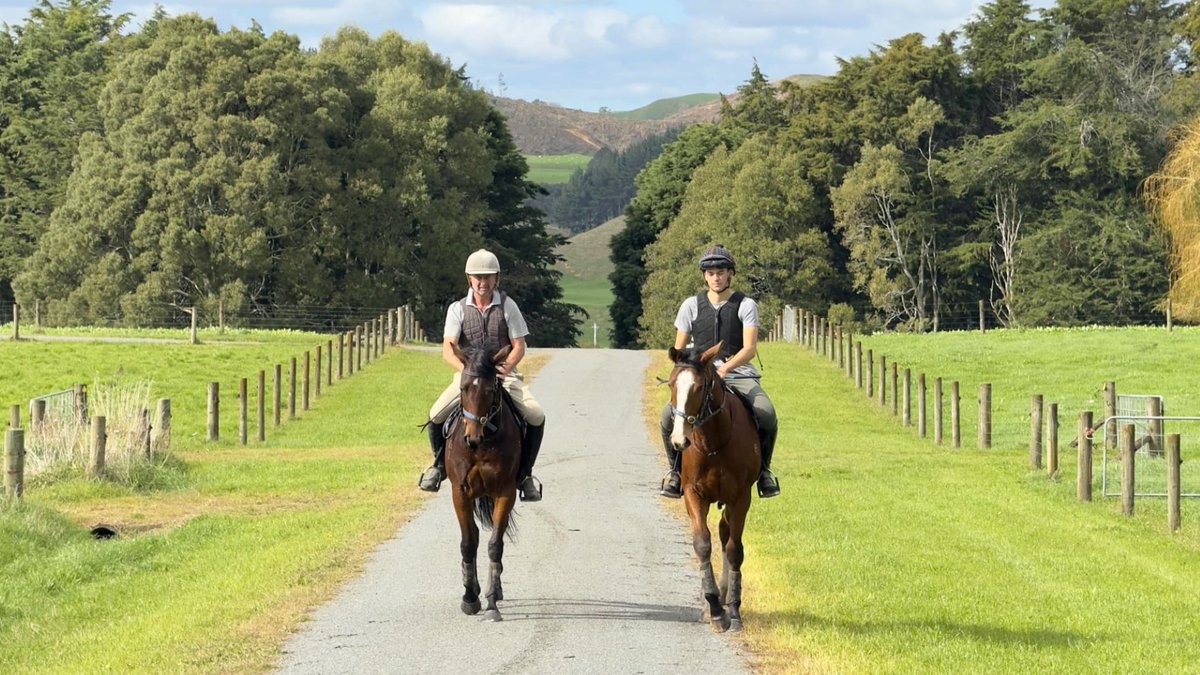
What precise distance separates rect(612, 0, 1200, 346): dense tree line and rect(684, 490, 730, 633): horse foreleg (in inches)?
2442

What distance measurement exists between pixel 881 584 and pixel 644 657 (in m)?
4.31

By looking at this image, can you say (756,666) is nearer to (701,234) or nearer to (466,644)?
(466,644)

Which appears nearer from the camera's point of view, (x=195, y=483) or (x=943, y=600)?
(x=943, y=600)

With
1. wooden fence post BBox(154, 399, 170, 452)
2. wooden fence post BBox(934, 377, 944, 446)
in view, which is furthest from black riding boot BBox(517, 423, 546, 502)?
wooden fence post BBox(934, 377, 944, 446)

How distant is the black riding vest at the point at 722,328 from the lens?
12.3m

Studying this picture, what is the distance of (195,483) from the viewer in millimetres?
24719

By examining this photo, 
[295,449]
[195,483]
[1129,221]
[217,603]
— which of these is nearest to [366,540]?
[217,603]

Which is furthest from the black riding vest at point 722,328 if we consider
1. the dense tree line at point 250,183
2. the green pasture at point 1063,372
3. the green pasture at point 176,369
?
the dense tree line at point 250,183

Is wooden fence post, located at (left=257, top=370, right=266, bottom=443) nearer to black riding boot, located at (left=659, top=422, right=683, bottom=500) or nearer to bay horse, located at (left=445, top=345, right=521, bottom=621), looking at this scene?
bay horse, located at (left=445, top=345, right=521, bottom=621)

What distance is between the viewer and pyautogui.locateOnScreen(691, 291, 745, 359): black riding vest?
12.3 metres

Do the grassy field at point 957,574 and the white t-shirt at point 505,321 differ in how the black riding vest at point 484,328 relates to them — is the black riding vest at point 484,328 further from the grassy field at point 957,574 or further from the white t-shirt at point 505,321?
the grassy field at point 957,574

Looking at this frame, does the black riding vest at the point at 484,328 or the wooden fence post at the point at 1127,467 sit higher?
the black riding vest at the point at 484,328

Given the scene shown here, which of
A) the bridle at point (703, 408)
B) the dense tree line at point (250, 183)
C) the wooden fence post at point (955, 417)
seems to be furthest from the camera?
the dense tree line at point (250, 183)

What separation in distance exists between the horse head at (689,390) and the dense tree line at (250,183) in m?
58.4
